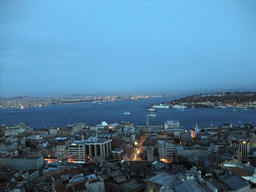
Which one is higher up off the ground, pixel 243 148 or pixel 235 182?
pixel 235 182

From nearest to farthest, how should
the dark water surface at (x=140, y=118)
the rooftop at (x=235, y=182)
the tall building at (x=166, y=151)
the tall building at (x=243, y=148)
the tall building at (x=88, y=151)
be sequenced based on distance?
the rooftop at (x=235, y=182) → the tall building at (x=243, y=148) → the tall building at (x=166, y=151) → the tall building at (x=88, y=151) → the dark water surface at (x=140, y=118)

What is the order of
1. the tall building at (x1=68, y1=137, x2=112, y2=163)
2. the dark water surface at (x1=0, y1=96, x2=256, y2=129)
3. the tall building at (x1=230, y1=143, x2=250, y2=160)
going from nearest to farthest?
the tall building at (x1=230, y1=143, x2=250, y2=160), the tall building at (x1=68, y1=137, x2=112, y2=163), the dark water surface at (x1=0, y1=96, x2=256, y2=129)

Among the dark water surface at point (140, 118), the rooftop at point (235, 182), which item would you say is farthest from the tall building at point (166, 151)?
the dark water surface at point (140, 118)

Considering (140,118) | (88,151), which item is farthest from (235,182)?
(140,118)

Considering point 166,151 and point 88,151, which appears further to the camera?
point 88,151

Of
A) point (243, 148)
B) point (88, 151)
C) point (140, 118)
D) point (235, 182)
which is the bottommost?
point (140, 118)

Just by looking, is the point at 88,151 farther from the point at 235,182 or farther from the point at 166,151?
the point at 235,182

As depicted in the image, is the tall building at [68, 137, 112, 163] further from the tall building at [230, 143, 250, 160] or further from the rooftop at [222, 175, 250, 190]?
the rooftop at [222, 175, 250, 190]

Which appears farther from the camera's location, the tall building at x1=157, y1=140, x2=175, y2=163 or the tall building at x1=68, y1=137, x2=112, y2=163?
the tall building at x1=68, y1=137, x2=112, y2=163

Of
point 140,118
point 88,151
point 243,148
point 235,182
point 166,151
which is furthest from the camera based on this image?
point 140,118

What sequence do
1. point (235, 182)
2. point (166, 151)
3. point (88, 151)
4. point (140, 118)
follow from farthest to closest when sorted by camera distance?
1. point (140, 118)
2. point (88, 151)
3. point (166, 151)
4. point (235, 182)

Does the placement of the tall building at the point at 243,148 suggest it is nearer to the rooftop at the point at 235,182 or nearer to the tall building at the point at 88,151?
the rooftop at the point at 235,182

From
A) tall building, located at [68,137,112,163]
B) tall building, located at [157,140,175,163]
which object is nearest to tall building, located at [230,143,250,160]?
tall building, located at [157,140,175,163]
